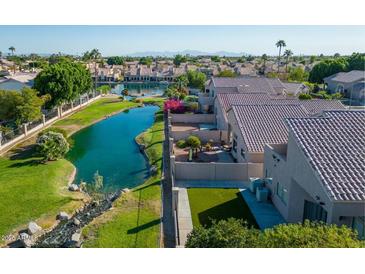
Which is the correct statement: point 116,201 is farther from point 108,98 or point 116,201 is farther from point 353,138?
point 108,98

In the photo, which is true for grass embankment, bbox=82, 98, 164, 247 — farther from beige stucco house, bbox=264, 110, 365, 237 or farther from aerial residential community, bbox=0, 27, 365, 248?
beige stucco house, bbox=264, 110, 365, 237

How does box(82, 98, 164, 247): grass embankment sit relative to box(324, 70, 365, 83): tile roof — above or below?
below

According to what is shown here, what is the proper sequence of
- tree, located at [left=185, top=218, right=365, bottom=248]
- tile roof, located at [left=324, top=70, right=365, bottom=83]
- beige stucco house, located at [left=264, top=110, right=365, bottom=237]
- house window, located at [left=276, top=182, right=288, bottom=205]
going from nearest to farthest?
tree, located at [left=185, top=218, right=365, bottom=248], beige stucco house, located at [left=264, top=110, right=365, bottom=237], house window, located at [left=276, top=182, right=288, bottom=205], tile roof, located at [left=324, top=70, right=365, bottom=83]

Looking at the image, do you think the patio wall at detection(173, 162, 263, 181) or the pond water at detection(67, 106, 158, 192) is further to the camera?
the pond water at detection(67, 106, 158, 192)

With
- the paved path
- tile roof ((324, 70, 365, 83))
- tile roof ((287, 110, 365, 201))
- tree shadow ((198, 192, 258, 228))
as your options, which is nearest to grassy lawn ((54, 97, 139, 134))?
the paved path

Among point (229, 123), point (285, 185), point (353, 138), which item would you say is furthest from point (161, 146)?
point (353, 138)

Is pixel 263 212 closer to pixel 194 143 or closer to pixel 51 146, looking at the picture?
pixel 194 143

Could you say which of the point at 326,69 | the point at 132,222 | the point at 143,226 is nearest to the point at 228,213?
the point at 143,226
